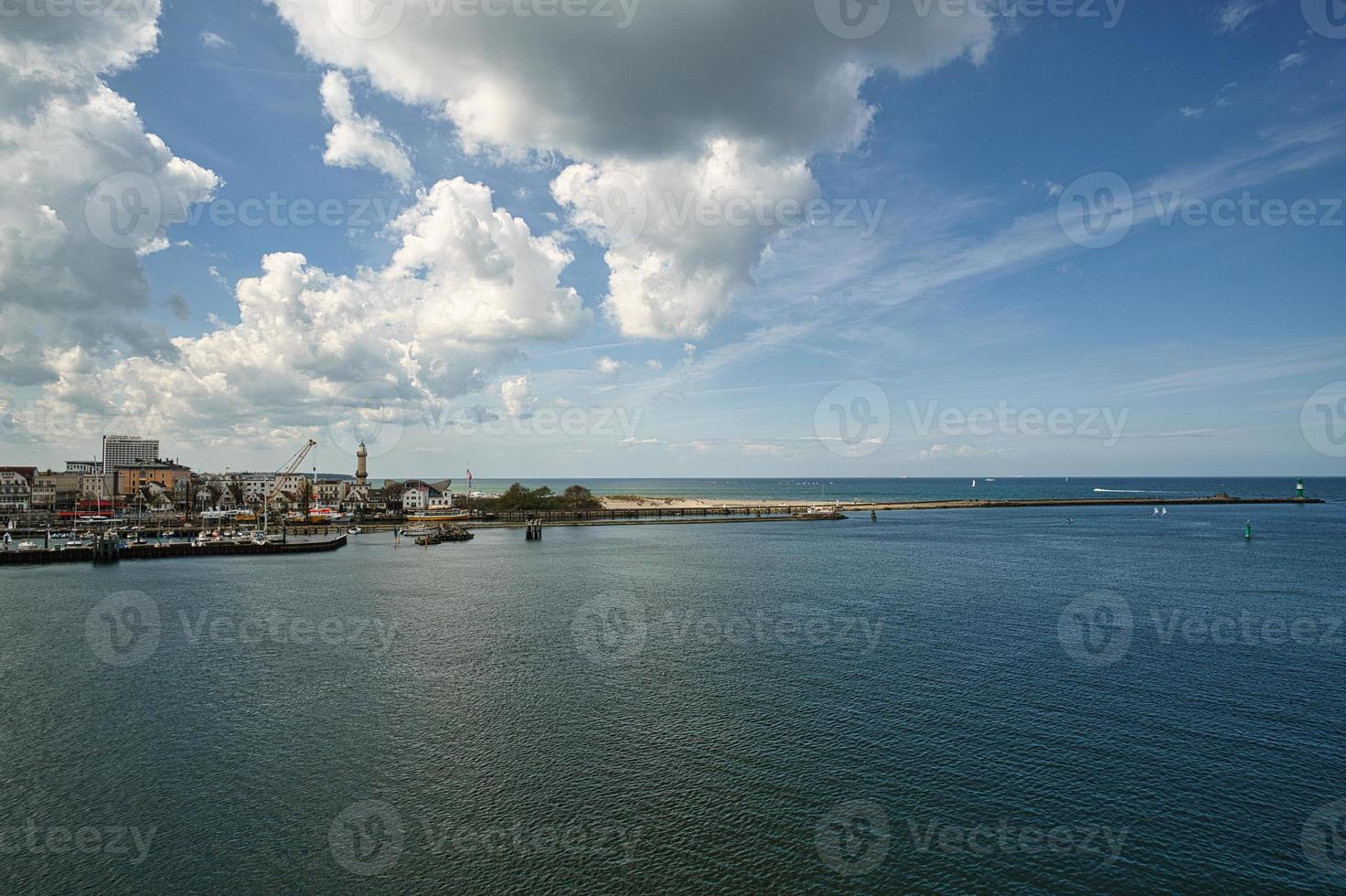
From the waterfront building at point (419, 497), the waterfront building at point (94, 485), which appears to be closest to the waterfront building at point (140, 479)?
the waterfront building at point (94, 485)

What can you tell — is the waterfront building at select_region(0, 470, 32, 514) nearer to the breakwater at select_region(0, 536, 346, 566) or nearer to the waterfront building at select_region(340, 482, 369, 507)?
the waterfront building at select_region(340, 482, 369, 507)

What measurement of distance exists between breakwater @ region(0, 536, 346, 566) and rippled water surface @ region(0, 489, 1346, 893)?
3247 centimetres

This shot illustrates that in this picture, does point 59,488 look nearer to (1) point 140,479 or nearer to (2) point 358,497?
(1) point 140,479

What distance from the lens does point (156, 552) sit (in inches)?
3533

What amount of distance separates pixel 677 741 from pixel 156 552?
92982 millimetres

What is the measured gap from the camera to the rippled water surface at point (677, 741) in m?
19.5

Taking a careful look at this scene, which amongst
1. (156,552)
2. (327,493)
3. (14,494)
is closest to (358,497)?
(327,493)

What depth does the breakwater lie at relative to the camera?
81750 millimetres

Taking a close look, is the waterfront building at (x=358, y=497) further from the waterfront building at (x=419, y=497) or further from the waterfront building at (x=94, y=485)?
the waterfront building at (x=94, y=485)

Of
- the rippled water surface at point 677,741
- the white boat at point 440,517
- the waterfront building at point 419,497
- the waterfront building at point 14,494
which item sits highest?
the waterfront building at point 14,494

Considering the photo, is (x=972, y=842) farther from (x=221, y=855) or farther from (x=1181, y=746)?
(x=221, y=855)

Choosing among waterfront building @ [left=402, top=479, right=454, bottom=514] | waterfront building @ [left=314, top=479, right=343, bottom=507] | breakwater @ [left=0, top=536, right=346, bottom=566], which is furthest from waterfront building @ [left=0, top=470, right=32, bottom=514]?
breakwater @ [left=0, top=536, right=346, bottom=566]

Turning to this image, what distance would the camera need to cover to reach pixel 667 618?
48094 millimetres

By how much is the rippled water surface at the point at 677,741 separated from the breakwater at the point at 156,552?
32.5m
